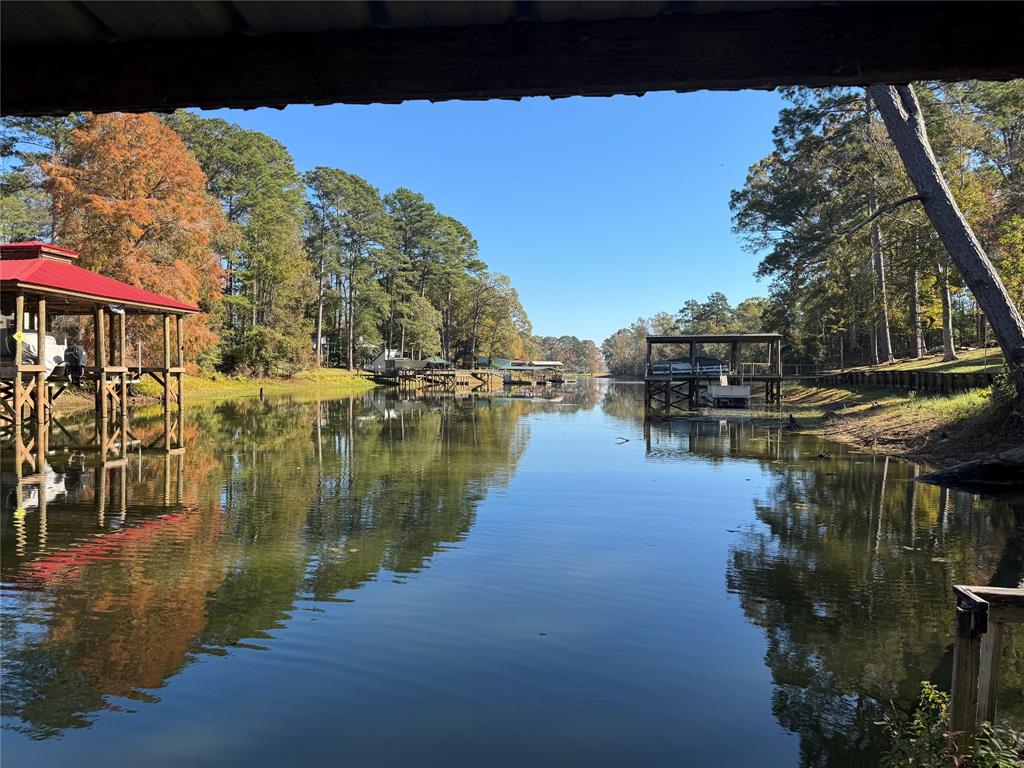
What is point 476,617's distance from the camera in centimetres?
581

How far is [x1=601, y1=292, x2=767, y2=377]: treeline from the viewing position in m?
71.1

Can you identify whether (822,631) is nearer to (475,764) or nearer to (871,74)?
(475,764)

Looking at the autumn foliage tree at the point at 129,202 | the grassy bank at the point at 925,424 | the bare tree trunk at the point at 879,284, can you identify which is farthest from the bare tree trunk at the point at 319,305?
the bare tree trunk at the point at 879,284

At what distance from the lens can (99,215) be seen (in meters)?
28.0

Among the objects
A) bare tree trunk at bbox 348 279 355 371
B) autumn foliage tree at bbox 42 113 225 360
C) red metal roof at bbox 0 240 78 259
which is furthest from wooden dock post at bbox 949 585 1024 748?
bare tree trunk at bbox 348 279 355 371

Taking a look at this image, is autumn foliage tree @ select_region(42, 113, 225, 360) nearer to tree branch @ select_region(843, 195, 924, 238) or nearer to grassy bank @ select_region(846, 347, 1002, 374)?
tree branch @ select_region(843, 195, 924, 238)

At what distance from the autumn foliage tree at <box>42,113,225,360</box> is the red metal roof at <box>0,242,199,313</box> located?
11.0 m

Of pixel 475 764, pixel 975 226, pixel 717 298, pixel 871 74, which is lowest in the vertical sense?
pixel 475 764

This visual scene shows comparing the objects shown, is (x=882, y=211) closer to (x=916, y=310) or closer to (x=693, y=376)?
(x=916, y=310)

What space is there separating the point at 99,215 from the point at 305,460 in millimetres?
20239

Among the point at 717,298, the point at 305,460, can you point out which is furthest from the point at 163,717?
the point at 717,298

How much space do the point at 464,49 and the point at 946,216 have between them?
1551 centimetres

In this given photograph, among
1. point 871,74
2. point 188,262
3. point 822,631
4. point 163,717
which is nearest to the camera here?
point 871,74

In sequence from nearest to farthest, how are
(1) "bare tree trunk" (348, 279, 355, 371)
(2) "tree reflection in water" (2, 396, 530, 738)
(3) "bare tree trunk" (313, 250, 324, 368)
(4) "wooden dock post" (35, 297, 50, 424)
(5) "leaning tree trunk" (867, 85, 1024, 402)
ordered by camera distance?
(2) "tree reflection in water" (2, 396, 530, 738)
(4) "wooden dock post" (35, 297, 50, 424)
(5) "leaning tree trunk" (867, 85, 1024, 402)
(3) "bare tree trunk" (313, 250, 324, 368)
(1) "bare tree trunk" (348, 279, 355, 371)
